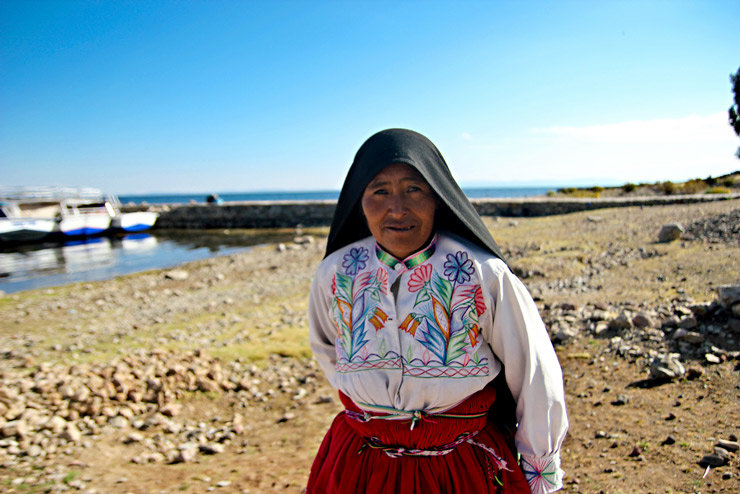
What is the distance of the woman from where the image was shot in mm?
1539

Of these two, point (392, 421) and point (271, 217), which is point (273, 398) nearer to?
point (392, 421)

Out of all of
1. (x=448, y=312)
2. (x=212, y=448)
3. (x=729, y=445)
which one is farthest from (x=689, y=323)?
(x=212, y=448)

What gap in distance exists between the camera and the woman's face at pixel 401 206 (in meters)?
1.69

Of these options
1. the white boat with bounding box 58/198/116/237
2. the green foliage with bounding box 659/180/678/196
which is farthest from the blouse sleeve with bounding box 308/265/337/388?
the white boat with bounding box 58/198/116/237

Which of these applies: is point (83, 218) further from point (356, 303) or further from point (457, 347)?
point (457, 347)

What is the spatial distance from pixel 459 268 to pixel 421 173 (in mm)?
398

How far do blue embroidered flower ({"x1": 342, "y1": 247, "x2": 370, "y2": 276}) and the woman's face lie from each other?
0.15 m

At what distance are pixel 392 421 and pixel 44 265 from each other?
20.9 m

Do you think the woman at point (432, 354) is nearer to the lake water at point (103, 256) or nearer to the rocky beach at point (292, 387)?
the rocky beach at point (292, 387)

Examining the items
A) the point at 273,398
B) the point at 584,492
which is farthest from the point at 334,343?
the point at 273,398

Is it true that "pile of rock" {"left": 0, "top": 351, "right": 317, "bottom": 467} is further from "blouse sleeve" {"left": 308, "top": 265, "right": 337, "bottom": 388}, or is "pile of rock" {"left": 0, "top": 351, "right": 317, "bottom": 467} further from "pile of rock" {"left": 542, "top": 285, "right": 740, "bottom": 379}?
"pile of rock" {"left": 542, "top": 285, "right": 740, "bottom": 379}

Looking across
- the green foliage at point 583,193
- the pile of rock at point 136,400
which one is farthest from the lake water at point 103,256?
the green foliage at point 583,193

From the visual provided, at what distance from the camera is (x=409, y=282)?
172cm

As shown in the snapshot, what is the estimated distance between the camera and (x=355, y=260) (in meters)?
1.87
